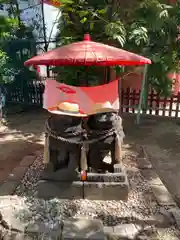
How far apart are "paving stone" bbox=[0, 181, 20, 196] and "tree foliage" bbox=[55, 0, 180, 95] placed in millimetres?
3819

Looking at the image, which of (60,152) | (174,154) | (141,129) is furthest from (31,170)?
(141,129)

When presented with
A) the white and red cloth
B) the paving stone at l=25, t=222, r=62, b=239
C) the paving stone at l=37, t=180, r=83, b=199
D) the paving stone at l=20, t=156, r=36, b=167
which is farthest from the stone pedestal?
the paving stone at l=20, t=156, r=36, b=167

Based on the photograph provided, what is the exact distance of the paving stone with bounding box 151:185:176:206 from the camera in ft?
10.9

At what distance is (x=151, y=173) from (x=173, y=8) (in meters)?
4.33

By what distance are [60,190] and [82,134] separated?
2.87 feet

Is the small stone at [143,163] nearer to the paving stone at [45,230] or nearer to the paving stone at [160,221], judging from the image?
the paving stone at [160,221]

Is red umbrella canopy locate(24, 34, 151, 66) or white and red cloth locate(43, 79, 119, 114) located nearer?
red umbrella canopy locate(24, 34, 151, 66)

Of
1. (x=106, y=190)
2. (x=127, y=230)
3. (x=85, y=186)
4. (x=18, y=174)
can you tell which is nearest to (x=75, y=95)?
(x=85, y=186)

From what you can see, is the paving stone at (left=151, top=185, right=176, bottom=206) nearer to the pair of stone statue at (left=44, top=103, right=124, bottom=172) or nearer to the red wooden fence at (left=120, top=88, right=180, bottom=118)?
the pair of stone statue at (left=44, top=103, right=124, bottom=172)

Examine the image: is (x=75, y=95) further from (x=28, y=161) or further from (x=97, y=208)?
(x=28, y=161)

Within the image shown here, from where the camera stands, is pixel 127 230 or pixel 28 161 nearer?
pixel 127 230

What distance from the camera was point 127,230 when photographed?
2.81 meters

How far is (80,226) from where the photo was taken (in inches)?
111

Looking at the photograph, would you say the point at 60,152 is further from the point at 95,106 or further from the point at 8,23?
the point at 8,23
